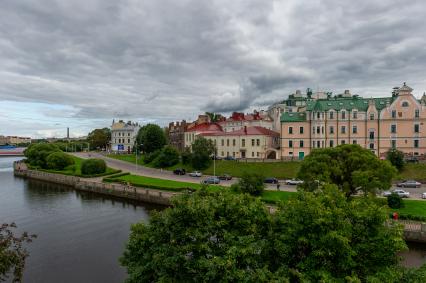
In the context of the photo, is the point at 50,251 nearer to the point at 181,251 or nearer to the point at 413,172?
the point at 181,251

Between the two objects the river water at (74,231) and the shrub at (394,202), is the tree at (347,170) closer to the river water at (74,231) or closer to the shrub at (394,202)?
the shrub at (394,202)

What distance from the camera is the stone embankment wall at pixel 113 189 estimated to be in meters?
52.3

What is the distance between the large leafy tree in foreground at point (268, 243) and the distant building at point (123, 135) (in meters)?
143

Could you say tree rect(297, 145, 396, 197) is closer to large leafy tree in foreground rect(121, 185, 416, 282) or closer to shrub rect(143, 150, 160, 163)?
large leafy tree in foreground rect(121, 185, 416, 282)

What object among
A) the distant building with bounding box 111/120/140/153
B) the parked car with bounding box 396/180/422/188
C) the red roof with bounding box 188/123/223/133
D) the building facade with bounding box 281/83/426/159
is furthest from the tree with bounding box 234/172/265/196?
the distant building with bounding box 111/120/140/153

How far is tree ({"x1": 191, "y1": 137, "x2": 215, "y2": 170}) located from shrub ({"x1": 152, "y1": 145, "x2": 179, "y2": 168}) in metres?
7.31

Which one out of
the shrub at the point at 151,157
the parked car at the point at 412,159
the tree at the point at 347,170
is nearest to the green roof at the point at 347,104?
the parked car at the point at 412,159

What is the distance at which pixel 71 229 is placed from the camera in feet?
127

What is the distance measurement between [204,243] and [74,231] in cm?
2788

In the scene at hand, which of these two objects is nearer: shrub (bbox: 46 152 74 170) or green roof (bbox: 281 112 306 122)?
green roof (bbox: 281 112 306 122)

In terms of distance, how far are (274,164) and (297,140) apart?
1014 cm

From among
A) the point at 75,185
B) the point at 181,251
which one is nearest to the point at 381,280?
the point at 181,251

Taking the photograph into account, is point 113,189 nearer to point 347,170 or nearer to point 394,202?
point 347,170

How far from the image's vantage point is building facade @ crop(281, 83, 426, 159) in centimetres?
7156
